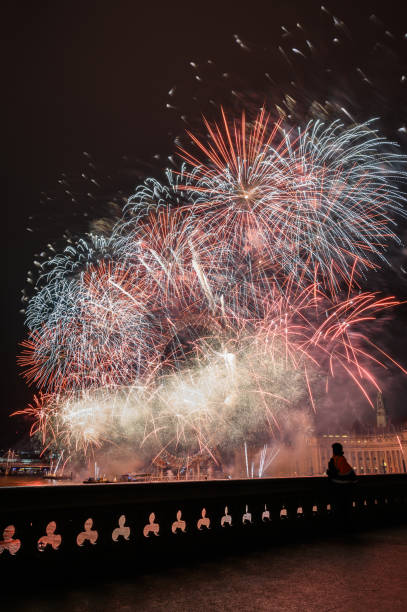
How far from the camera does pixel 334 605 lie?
4523 millimetres

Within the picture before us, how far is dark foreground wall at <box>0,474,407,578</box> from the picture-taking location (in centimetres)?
543

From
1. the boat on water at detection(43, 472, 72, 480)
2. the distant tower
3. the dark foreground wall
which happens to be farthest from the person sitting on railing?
the distant tower

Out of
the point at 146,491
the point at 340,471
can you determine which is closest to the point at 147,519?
the point at 146,491

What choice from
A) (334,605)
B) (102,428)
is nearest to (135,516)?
(334,605)

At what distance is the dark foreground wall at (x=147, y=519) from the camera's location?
543 centimetres

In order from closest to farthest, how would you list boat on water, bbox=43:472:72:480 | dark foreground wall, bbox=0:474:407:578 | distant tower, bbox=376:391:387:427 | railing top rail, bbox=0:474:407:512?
dark foreground wall, bbox=0:474:407:578
railing top rail, bbox=0:474:407:512
boat on water, bbox=43:472:72:480
distant tower, bbox=376:391:387:427

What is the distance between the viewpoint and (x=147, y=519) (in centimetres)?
636

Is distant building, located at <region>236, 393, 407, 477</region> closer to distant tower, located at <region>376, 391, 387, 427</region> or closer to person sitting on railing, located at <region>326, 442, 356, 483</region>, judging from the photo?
person sitting on railing, located at <region>326, 442, 356, 483</region>

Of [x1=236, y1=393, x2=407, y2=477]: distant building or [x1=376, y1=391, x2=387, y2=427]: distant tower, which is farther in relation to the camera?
[x1=376, y1=391, x2=387, y2=427]: distant tower

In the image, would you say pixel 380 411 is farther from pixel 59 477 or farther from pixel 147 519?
pixel 147 519

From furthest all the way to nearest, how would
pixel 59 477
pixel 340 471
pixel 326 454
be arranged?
1. pixel 59 477
2. pixel 326 454
3. pixel 340 471

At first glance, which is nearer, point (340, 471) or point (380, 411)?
point (340, 471)

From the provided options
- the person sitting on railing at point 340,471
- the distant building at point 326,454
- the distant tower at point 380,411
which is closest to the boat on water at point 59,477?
the distant building at point 326,454

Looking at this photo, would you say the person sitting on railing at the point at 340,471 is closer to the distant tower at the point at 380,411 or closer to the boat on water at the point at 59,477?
the boat on water at the point at 59,477
